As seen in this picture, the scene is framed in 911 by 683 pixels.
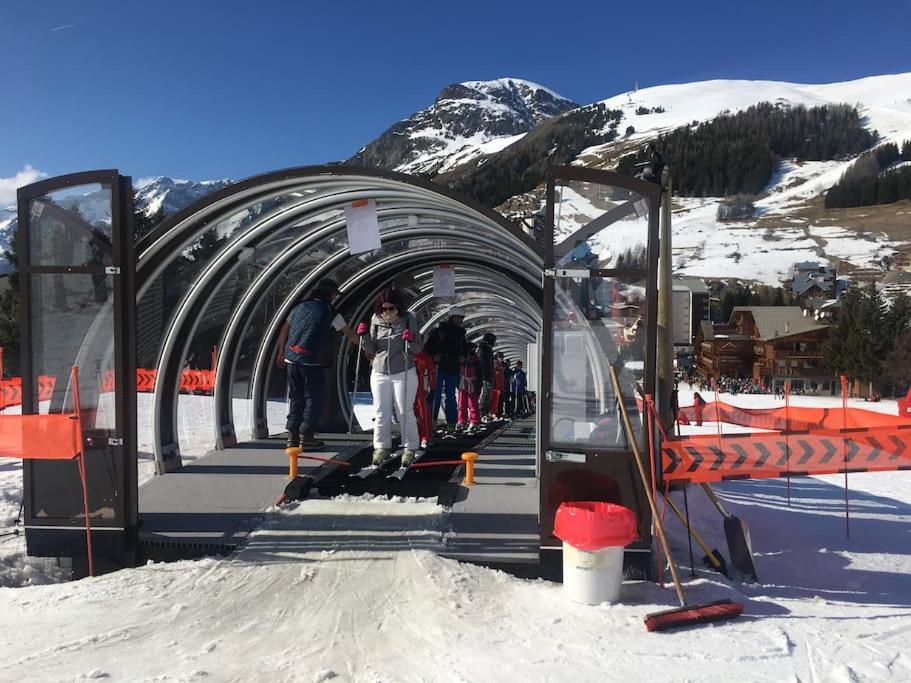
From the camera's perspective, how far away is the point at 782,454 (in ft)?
16.4

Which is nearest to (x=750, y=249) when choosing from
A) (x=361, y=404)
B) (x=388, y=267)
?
(x=361, y=404)

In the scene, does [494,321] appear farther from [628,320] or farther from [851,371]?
[851,371]

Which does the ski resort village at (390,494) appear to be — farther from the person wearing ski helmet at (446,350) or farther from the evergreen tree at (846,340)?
the evergreen tree at (846,340)

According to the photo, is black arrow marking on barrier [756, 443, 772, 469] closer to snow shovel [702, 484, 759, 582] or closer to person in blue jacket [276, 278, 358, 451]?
snow shovel [702, 484, 759, 582]

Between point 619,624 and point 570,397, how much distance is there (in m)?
1.42

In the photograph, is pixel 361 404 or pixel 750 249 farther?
pixel 750 249

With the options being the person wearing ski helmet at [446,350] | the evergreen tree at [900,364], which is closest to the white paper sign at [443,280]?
the person wearing ski helmet at [446,350]

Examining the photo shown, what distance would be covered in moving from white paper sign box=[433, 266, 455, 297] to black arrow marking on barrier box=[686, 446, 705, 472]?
6900 mm

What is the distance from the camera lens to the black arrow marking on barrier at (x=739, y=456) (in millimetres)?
4809

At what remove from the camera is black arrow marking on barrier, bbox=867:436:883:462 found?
515 centimetres

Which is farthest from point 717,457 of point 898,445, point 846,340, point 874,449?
point 846,340

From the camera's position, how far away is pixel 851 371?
39938mm

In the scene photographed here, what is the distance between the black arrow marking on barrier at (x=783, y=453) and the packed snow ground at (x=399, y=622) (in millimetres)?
841

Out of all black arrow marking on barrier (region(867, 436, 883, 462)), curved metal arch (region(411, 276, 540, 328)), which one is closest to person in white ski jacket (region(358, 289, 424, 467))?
black arrow marking on barrier (region(867, 436, 883, 462))
